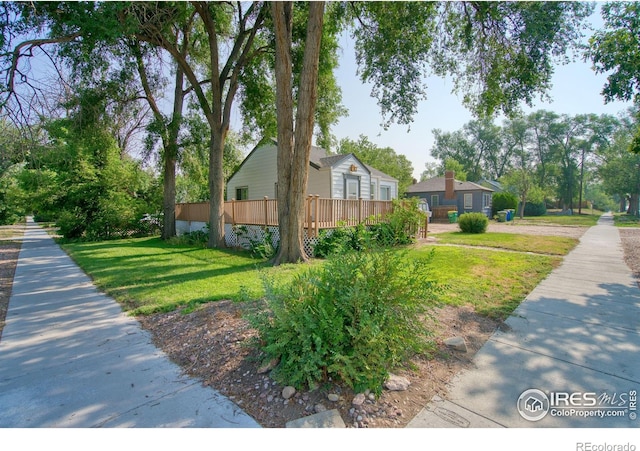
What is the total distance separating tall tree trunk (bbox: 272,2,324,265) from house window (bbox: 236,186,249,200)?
10905 mm

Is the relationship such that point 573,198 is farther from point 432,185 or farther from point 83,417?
point 83,417

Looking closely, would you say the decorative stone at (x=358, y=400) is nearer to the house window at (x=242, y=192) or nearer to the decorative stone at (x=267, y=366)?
the decorative stone at (x=267, y=366)

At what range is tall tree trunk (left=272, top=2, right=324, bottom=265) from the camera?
675 cm

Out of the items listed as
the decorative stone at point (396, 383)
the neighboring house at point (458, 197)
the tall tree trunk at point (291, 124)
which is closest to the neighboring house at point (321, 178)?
the tall tree trunk at point (291, 124)

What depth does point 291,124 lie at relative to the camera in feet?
24.0

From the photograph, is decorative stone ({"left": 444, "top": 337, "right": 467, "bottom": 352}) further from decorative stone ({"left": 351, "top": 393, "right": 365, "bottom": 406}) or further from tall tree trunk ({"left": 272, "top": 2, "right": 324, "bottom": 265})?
tall tree trunk ({"left": 272, "top": 2, "right": 324, "bottom": 265})

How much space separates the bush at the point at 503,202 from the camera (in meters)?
29.0

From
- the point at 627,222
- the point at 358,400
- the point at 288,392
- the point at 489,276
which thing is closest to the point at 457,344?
the point at 358,400

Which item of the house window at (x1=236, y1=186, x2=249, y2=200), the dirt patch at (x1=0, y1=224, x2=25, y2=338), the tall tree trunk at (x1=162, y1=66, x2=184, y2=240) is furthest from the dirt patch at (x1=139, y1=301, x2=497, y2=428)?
the house window at (x1=236, y1=186, x2=249, y2=200)

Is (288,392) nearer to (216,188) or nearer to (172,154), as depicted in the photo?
(216,188)

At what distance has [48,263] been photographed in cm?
838

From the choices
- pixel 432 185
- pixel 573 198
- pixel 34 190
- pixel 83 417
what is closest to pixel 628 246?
pixel 83 417

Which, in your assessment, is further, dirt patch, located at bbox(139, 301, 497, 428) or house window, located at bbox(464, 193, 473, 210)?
house window, located at bbox(464, 193, 473, 210)
